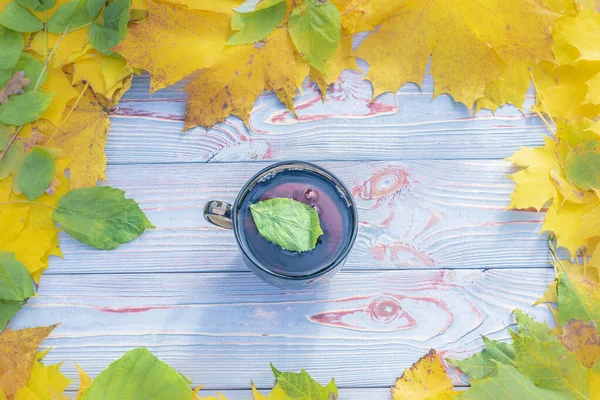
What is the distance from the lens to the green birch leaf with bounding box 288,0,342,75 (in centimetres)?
66

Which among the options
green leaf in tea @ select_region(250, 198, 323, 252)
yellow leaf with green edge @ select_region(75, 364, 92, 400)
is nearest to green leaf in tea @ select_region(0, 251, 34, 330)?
yellow leaf with green edge @ select_region(75, 364, 92, 400)

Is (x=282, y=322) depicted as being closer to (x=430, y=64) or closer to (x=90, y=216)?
(x=90, y=216)

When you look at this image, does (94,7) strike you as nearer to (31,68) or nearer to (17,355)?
(31,68)

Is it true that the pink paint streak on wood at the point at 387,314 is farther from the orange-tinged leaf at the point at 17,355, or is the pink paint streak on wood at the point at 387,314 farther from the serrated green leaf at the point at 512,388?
the orange-tinged leaf at the point at 17,355

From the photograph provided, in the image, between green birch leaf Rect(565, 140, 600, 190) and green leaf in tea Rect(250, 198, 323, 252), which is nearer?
green leaf in tea Rect(250, 198, 323, 252)

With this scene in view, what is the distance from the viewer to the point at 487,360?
2.22 ft

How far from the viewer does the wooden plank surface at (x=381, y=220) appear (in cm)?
70

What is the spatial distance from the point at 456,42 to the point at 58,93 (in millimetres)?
495

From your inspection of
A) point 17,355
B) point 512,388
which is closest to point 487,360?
point 512,388

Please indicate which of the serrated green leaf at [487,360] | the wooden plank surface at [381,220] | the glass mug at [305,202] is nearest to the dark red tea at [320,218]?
the glass mug at [305,202]

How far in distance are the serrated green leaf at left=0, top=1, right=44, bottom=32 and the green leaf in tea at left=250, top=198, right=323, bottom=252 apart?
0.38 meters

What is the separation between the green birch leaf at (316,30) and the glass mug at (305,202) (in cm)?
16

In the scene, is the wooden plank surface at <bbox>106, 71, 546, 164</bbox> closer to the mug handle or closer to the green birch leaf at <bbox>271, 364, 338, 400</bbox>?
the mug handle

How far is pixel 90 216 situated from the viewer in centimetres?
68
